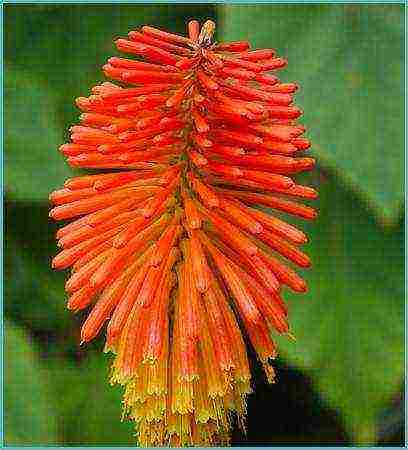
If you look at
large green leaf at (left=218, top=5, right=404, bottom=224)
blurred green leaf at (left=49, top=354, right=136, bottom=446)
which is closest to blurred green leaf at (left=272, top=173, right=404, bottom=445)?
large green leaf at (left=218, top=5, right=404, bottom=224)

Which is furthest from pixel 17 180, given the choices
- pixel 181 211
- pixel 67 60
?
pixel 181 211

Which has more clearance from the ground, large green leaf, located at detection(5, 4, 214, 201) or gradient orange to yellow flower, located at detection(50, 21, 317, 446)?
large green leaf, located at detection(5, 4, 214, 201)

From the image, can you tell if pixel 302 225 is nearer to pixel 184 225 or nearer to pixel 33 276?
pixel 184 225

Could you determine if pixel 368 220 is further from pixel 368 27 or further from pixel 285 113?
pixel 285 113

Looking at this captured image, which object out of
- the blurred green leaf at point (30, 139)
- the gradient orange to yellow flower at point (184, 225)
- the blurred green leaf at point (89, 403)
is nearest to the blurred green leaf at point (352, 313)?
the blurred green leaf at point (89, 403)

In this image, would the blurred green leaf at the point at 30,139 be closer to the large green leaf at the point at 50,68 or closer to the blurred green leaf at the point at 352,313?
the large green leaf at the point at 50,68

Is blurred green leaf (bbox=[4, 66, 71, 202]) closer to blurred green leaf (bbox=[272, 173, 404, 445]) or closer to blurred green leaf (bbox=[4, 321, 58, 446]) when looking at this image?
blurred green leaf (bbox=[4, 321, 58, 446])

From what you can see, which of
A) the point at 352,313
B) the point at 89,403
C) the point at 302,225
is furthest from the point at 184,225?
the point at 89,403
